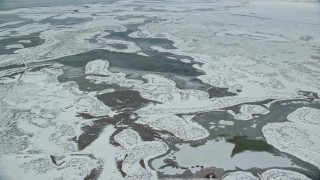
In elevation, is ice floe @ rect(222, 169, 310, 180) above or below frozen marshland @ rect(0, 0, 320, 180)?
below

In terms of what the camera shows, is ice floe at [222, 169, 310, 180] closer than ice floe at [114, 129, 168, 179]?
Yes

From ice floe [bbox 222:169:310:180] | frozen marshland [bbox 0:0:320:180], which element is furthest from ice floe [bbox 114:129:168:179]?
ice floe [bbox 222:169:310:180]

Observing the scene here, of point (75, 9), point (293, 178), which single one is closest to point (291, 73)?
point (293, 178)

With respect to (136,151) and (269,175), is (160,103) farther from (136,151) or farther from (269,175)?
(269,175)

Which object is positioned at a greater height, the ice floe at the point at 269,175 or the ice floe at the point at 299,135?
the ice floe at the point at 299,135

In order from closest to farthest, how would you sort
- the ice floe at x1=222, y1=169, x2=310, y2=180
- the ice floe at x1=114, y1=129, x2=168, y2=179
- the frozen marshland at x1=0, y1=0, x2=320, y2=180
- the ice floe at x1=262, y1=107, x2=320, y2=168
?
1. the ice floe at x1=222, y1=169, x2=310, y2=180
2. the ice floe at x1=114, y1=129, x2=168, y2=179
3. the frozen marshland at x1=0, y1=0, x2=320, y2=180
4. the ice floe at x1=262, y1=107, x2=320, y2=168

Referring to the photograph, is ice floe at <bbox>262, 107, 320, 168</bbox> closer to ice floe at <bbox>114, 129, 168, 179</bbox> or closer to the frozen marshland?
the frozen marshland

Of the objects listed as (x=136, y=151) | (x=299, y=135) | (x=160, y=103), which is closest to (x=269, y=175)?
(x=299, y=135)

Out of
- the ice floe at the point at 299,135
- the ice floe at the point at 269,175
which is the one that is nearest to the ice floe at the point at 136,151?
the ice floe at the point at 269,175

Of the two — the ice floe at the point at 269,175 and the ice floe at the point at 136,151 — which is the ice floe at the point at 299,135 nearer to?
the ice floe at the point at 269,175
